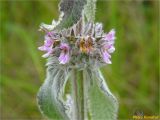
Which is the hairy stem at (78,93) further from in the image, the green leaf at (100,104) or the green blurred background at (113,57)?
the green blurred background at (113,57)

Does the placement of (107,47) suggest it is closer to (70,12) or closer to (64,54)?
(64,54)

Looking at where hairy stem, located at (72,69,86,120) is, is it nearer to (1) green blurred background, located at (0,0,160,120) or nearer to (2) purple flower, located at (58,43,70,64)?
(2) purple flower, located at (58,43,70,64)

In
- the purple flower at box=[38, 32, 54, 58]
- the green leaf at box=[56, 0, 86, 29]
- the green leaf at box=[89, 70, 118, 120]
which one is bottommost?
the green leaf at box=[89, 70, 118, 120]

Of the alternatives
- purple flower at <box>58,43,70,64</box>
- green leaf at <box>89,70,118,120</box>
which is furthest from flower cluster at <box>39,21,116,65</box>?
green leaf at <box>89,70,118,120</box>

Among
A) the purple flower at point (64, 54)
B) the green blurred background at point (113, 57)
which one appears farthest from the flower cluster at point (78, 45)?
the green blurred background at point (113, 57)

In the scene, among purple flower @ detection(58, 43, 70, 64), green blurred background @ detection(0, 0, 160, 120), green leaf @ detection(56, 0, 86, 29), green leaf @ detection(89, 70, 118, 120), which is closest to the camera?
green leaf @ detection(56, 0, 86, 29)

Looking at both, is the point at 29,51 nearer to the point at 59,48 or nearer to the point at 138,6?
the point at 138,6

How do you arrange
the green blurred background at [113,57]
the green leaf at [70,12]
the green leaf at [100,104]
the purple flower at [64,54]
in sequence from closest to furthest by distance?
the green leaf at [70,12]
the purple flower at [64,54]
the green leaf at [100,104]
the green blurred background at [113,57]
